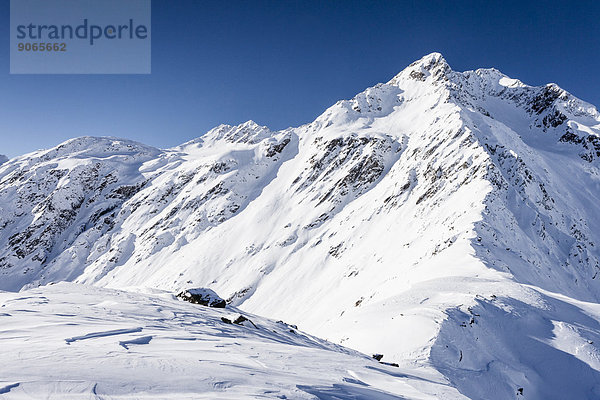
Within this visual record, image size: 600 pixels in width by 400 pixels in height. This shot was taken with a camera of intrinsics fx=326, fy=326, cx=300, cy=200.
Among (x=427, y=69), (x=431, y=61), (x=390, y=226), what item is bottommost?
(x=390, y=226)

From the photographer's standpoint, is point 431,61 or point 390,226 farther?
point 431,61

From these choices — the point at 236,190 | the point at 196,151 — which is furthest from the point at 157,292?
the point at 196,151

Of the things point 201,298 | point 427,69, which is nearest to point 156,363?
point 201,298

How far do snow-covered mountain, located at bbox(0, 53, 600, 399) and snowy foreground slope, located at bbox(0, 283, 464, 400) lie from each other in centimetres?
502

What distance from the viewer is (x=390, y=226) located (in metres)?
53.4

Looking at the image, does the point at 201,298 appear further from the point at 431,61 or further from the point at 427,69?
the point at 431,61

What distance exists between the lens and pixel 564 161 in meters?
73.4

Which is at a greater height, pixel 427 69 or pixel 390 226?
pixel 427 69

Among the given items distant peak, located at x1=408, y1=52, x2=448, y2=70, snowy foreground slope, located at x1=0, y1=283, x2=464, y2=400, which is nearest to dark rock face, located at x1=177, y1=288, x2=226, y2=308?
snowy foreground slope, located at x1=0, y1=283, x2=464, y2=400

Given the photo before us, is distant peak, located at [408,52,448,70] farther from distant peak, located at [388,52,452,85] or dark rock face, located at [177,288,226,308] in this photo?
dark rock face, located at [177,288,226,308]

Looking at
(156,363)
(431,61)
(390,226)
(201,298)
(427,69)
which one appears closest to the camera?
(156,363)

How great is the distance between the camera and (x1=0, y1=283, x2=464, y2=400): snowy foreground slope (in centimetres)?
484

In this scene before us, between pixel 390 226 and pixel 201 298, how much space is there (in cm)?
4175

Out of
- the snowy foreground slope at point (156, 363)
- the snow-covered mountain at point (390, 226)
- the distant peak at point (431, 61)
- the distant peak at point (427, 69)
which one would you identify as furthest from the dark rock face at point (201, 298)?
the distant peak at point (431, 61)
